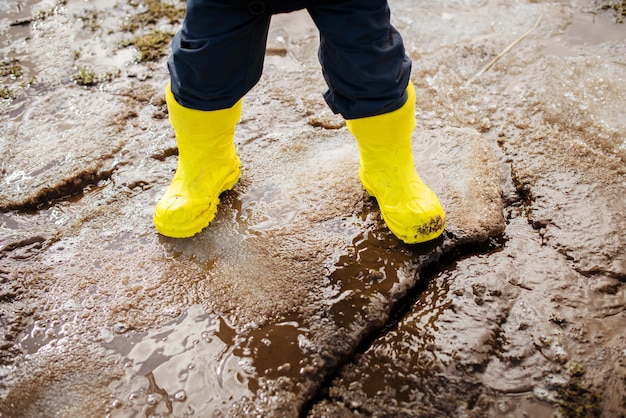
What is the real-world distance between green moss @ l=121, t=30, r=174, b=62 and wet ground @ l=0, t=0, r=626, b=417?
0.19ft

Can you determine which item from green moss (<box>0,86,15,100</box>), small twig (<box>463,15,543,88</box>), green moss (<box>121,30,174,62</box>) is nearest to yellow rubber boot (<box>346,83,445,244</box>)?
small twig (<box>463,15,543,88</box>)

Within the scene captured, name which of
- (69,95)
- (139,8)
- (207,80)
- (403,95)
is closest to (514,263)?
(403,95)

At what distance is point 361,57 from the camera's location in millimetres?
1357

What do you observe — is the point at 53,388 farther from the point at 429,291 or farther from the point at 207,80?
the point at 429,291

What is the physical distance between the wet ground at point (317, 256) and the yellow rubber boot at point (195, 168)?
0.06 metres

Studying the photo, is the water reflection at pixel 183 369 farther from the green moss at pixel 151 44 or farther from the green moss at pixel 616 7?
the green moss at pixel 616 7

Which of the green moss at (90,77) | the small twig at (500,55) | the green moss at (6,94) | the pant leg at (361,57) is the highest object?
the pant leg at (361,57)

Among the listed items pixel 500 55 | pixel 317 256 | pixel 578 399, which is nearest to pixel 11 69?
pixel 317 256

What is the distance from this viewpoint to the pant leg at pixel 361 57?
131 centimetres

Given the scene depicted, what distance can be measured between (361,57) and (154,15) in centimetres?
190

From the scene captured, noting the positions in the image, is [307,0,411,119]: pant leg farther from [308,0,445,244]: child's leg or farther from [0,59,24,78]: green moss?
[0,59,24,78]: green moss

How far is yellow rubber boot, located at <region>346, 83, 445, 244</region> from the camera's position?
1562 mm

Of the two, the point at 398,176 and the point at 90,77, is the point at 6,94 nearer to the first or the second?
the point at 90,77

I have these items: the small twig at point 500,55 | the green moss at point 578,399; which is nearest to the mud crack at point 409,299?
the green moss at point 578,399
